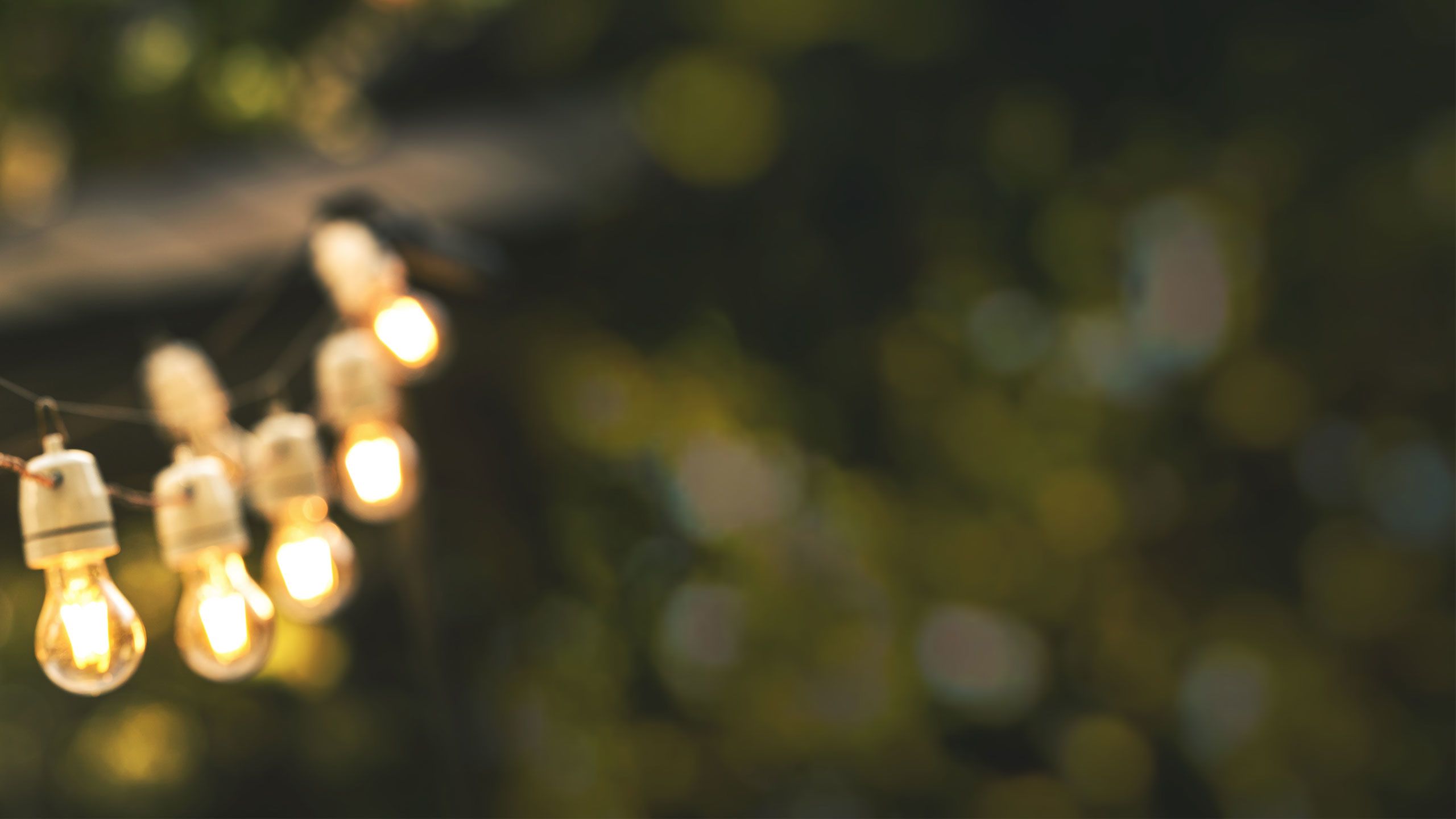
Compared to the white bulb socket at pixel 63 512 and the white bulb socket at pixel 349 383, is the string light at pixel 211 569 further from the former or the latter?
the white bulb socket at pixel 349 383

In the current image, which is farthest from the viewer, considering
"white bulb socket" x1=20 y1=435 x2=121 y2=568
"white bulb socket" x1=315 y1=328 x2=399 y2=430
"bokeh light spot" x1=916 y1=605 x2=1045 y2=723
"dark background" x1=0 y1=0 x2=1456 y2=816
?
"bokeh light spot" x1=916 y1=605 x2=1045 y2=723

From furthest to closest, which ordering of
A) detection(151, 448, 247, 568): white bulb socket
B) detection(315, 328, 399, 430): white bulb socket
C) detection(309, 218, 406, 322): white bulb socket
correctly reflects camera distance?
detection(309, 218, 406, 322): white bulb socket, detection(315, 328, 399, 430): white bulb socket, detection(151, 448, 247, 568): white bulb socket

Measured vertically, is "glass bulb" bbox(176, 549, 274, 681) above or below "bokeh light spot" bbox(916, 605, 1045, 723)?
below

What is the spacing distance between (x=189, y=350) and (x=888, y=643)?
144 cm

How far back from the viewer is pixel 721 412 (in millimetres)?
2467

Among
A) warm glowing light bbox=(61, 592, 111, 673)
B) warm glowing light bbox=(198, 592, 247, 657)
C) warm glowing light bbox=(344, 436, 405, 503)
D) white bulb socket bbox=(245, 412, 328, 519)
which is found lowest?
warm glowing light bbox=(61, 592, 111, 673)

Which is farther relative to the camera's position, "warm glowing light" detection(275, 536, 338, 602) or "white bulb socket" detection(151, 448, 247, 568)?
"warm glowing light" detection(275, 536, 338, 602)

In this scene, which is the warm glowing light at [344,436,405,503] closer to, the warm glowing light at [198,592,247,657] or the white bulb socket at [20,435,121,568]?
the warm glowing light at [198,592,247,657]

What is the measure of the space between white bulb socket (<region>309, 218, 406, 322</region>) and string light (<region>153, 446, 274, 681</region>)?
0.54 metres

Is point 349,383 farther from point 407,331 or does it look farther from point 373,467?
point 407,331

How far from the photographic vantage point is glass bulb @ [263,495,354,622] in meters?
1.29

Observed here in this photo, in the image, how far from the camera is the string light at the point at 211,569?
975 mm

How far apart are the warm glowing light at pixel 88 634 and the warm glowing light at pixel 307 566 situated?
425mm

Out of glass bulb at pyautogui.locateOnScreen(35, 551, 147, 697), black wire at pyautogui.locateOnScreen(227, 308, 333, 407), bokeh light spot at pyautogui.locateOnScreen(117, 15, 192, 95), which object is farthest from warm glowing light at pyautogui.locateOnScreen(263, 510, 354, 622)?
bokeh light spot at pyautogui.locateOnScreen(117, 15, 192, 95)
